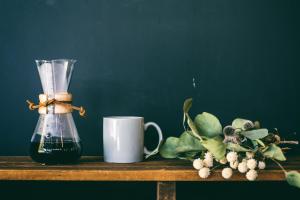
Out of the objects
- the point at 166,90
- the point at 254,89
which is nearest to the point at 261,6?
the point at 254,89

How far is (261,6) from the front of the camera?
1.52m

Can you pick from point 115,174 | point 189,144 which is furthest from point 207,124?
point 115,174

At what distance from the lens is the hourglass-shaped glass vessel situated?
1257mm

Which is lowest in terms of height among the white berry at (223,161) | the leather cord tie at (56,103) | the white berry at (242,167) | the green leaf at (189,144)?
the white berry at (242,167)

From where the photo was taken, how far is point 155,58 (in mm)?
1521

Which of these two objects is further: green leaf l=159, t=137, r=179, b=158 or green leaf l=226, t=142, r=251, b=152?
green leaf l=159, t=137, r=179, b=158

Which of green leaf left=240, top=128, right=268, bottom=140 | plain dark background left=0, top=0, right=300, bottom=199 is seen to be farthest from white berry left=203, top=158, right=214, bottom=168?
plain dark background left=0, top=0, right=300, bottom=199

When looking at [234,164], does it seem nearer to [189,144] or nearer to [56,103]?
[189,144]

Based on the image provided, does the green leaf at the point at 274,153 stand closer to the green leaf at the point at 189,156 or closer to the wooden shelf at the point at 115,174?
the wooden shelf at the point at 115,174

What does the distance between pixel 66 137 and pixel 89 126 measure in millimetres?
238

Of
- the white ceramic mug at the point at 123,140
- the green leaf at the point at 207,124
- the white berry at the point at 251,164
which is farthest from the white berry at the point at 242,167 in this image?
the white ceramic mug at the point at 123,140

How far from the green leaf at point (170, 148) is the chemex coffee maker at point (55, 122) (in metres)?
0.24

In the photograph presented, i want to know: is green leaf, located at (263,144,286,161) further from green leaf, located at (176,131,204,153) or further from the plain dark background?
the plain dark background

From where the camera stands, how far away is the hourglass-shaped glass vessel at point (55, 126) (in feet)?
4.12
